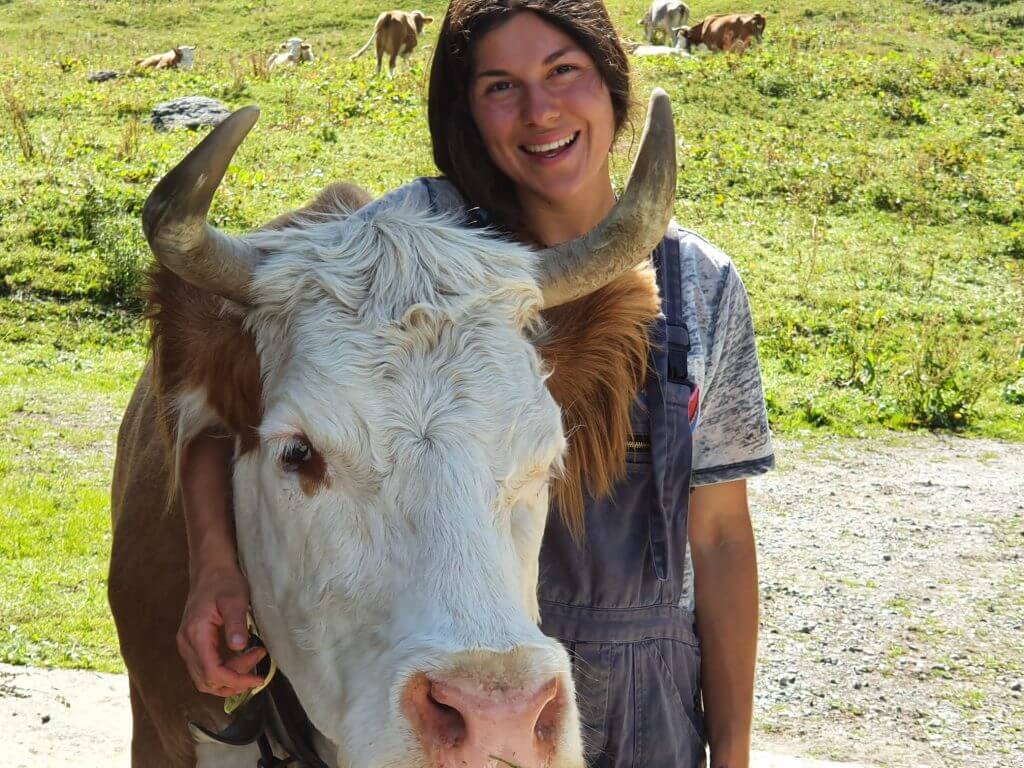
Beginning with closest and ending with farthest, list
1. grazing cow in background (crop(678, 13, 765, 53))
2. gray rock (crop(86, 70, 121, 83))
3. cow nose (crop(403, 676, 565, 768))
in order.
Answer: cow nose (crop(403, 676, 565, 768)) → gray rock (crop(86, 70, 121, 83)) → grazing cow in background (crop(678, 13, 765, 53))

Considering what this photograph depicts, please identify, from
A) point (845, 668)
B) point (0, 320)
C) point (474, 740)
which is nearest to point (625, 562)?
point (474, 740)

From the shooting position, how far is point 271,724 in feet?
9.17

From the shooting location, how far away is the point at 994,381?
9.59 m

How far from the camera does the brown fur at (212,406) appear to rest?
2484 millimetres

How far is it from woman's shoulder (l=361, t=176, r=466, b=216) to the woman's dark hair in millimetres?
37

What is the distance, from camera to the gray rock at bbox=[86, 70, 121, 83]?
19.9m

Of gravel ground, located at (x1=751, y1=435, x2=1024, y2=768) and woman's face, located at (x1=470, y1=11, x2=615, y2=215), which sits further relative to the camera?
gravel ground, located at (x1=751, y1=435, x2=1024, y2=768)

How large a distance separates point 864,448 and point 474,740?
723 cm

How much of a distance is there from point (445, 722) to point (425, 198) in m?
1.38

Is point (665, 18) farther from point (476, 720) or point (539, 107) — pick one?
point (476, 720)

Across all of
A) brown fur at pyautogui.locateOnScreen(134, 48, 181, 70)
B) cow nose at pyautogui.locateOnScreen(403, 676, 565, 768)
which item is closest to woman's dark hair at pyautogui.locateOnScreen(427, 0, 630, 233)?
cow nose at pyautogui.locateOnScreen(403, 676, 565, 768)

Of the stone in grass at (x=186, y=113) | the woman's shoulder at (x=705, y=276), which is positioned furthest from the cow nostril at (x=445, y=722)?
the stone in grass at (x=186, y=113)

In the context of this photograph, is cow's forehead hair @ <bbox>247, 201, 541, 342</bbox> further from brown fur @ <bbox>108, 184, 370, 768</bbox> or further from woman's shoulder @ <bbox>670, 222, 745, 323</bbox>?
woman's shoulder @ <bbox>670, 222, 745, 323</bbox>

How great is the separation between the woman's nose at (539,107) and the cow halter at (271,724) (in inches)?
54.1
